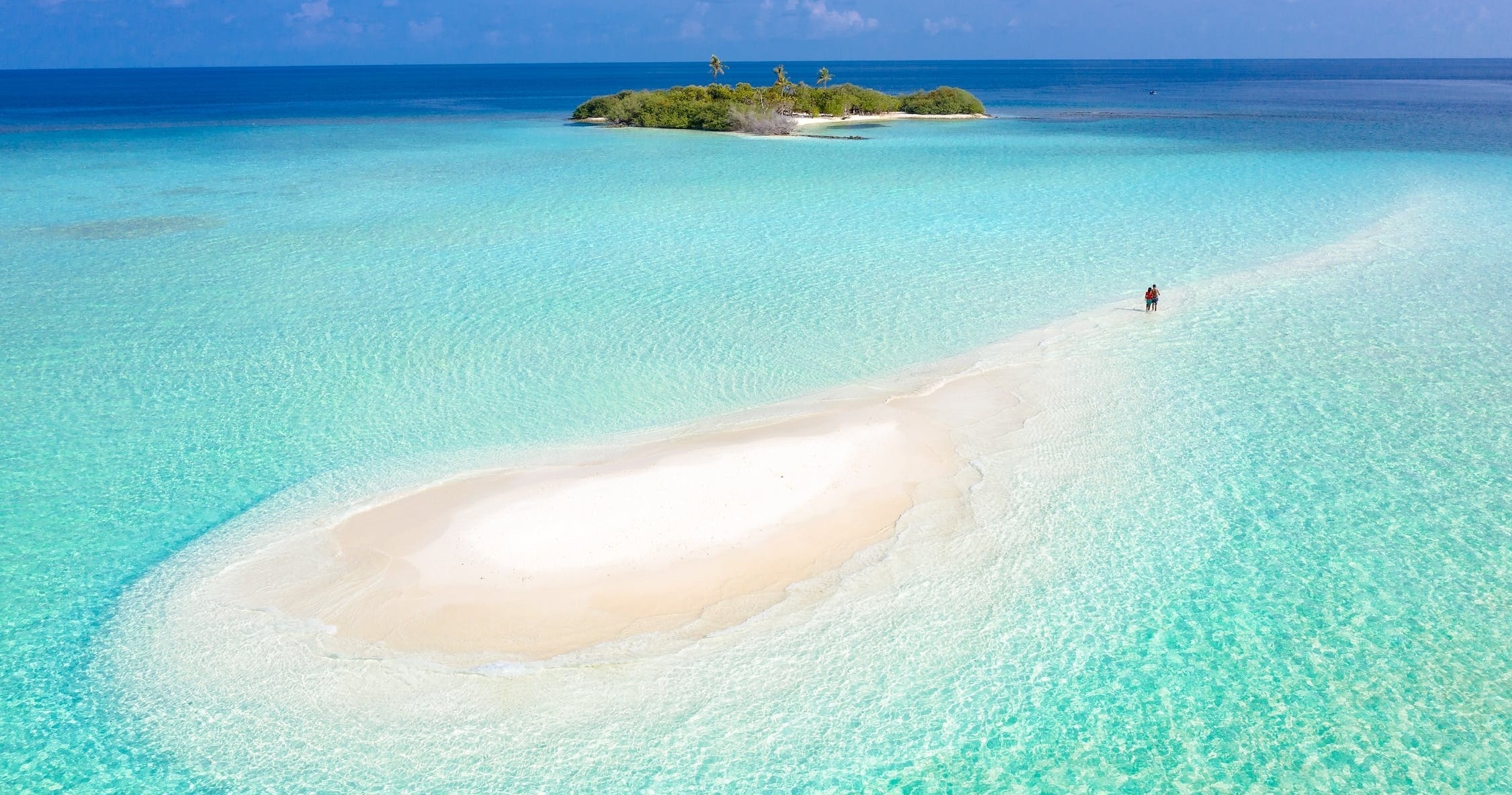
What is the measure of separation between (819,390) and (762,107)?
181 feet

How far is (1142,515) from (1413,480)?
13.8ft

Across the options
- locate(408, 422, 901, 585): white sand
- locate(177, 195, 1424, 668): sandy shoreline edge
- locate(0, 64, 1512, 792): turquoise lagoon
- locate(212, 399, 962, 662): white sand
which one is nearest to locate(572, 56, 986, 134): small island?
locate(0, 64, 1512, 792): turquoise lagoon

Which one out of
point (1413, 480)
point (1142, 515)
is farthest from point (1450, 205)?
point (1142, 515)

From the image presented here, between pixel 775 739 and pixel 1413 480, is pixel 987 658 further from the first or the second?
pixel 1413 480

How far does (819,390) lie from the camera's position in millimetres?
17859

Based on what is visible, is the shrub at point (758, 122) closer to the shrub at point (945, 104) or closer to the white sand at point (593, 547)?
the shrub at point (945, 104)

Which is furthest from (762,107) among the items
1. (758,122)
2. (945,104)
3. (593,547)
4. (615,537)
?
(593,547)

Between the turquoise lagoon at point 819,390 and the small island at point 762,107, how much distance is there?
31480mm

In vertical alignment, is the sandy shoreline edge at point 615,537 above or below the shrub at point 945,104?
below

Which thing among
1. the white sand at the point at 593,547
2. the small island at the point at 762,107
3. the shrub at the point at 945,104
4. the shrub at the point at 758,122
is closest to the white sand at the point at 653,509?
the white sand at the point at 593,547

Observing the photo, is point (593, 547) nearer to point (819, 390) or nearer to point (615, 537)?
point (615, 537)

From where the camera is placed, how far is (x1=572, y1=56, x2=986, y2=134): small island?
67500 millimetres

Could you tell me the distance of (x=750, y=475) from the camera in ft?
45.5

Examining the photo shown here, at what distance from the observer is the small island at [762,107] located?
67.5 meters
